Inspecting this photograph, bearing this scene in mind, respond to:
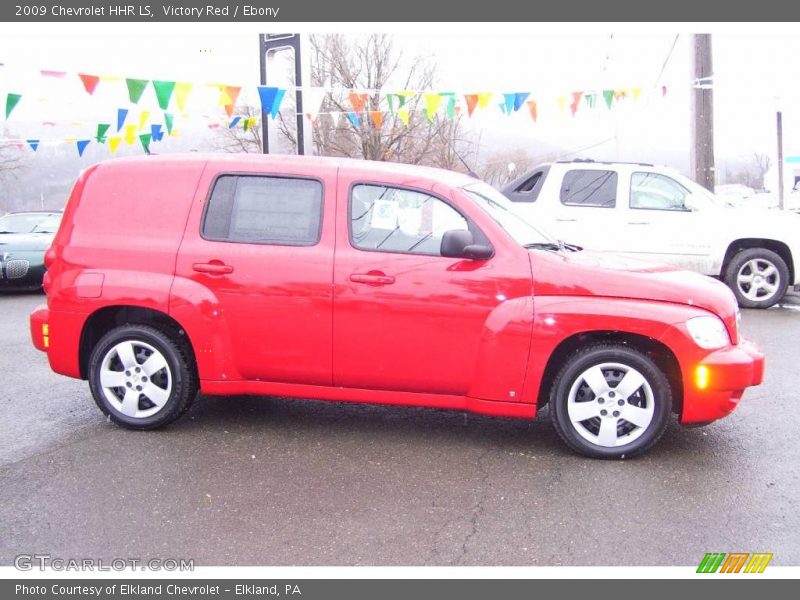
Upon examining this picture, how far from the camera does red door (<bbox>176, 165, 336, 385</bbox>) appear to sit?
185 inches

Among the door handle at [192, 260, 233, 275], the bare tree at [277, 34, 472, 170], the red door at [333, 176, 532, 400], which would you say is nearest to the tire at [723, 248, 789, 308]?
the red door at [333, 176, 532, 400]

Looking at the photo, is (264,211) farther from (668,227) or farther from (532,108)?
(532,108)

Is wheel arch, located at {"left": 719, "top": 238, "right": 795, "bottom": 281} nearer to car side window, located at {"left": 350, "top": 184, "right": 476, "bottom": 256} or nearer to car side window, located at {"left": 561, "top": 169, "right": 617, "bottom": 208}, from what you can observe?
car side window, located at {"left": 561, "top": 169, "right": 617, "bottom": 208}

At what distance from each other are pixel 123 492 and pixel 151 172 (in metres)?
2.17

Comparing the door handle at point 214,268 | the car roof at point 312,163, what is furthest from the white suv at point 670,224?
the door handle at point 214,268

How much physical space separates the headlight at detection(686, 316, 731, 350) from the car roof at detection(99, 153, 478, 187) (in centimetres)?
169

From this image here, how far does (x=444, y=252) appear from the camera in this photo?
450cm

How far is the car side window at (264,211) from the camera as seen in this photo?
4801mm

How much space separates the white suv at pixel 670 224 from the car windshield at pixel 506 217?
4.85 metres

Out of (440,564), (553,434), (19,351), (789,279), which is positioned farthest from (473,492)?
(789,279)

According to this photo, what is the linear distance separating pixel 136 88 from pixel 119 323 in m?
6.52

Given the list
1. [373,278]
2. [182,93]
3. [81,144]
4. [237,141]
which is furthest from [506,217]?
[237,141]

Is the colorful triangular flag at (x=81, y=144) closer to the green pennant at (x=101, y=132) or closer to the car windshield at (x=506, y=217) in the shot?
the green pennant at (x=101, y=132)

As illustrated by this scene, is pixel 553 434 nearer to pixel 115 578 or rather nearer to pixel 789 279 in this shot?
pixel 115 578
